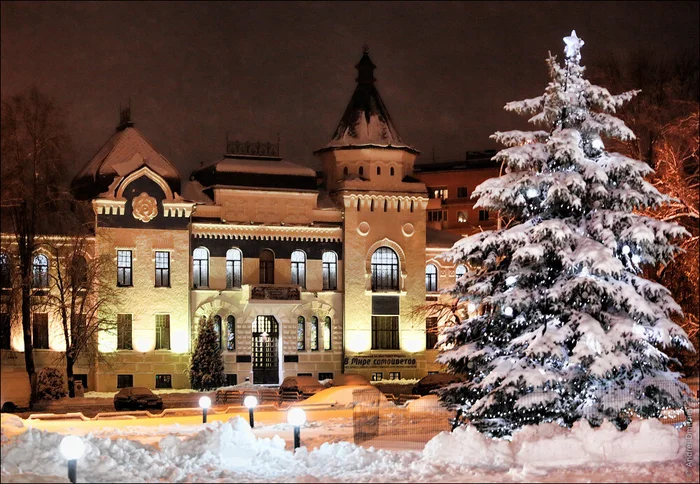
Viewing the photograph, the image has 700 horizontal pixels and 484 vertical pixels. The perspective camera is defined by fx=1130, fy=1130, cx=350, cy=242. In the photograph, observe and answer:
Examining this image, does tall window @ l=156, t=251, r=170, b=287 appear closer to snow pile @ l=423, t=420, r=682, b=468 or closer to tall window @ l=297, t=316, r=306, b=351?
tall window @ l=297, t=316, r=306, b=351

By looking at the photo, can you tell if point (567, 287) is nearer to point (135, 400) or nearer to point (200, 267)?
point (135, 400)

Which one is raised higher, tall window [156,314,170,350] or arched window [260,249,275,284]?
arched window [260,249,275,284]

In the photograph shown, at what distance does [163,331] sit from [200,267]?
3946 millimetres

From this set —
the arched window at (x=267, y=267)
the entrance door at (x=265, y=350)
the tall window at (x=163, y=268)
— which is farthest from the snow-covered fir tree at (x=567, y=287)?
the arched window at (x=267, y=267)

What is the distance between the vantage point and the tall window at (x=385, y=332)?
62.0 m

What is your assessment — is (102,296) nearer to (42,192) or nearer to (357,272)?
(42,192)

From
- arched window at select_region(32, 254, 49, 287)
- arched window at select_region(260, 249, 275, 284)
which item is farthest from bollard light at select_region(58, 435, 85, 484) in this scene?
arched window at select_region(260, 249, 275, 284)

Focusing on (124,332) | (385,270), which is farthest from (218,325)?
(385,270)

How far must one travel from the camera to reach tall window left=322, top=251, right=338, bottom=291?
62125 mm

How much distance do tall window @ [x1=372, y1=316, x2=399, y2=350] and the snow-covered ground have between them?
37937 millimetres

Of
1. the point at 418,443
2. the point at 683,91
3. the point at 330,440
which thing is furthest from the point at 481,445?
the point at 683,91

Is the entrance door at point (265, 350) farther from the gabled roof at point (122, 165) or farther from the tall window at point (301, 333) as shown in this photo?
the gabled roof at point (122, 165)

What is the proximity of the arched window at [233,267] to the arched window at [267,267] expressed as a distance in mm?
1299

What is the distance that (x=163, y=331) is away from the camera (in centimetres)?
5803
